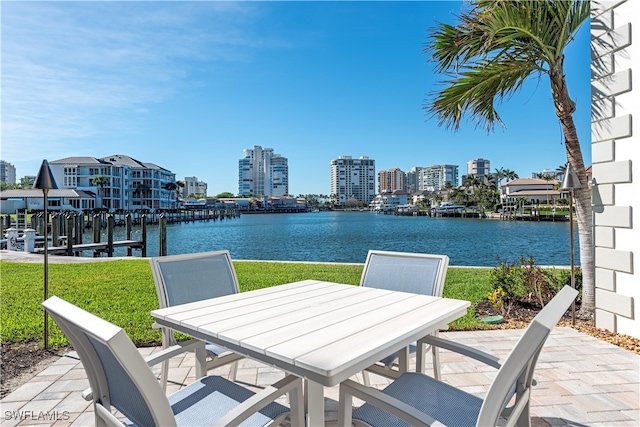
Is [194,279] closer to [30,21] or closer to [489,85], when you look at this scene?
[489,85]

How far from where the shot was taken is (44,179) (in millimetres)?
3264

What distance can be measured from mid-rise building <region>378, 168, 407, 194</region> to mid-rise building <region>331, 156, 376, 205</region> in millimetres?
10948

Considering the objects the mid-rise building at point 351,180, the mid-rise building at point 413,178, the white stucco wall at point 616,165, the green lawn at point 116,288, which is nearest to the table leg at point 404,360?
the green lawn at point 116,288

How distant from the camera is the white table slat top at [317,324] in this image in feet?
4.10

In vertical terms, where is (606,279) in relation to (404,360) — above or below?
above

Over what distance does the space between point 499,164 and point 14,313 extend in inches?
3230

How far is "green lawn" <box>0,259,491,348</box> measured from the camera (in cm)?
373

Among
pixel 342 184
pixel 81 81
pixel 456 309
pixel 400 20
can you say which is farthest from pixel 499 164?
pixel 456 309

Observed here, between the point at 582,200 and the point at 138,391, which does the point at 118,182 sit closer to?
the point at 582,200

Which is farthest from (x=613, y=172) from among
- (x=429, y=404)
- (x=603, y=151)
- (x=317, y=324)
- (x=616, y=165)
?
(x=317, y=324)

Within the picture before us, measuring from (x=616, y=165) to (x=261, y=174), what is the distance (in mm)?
123917

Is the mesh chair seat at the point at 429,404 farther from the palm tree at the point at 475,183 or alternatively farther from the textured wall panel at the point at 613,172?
the palm tree at the point at 475,183

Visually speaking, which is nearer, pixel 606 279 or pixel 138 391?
pixel 138 391

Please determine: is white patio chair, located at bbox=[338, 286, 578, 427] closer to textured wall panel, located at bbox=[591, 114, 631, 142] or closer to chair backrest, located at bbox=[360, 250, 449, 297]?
chair backrest, located at bbox=[360, 250, 449, 297]
